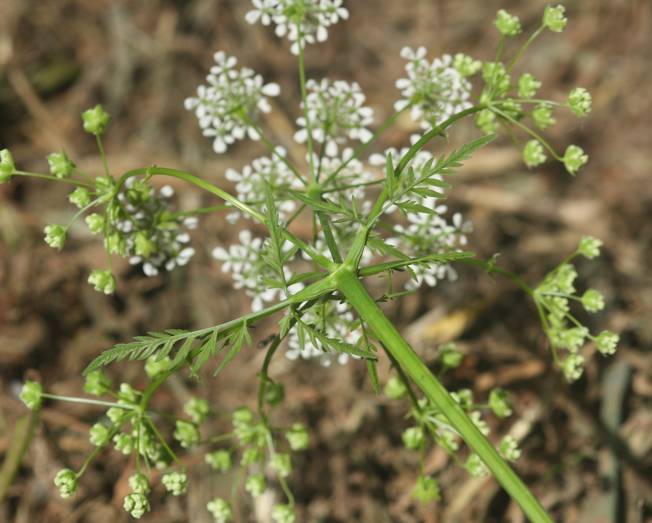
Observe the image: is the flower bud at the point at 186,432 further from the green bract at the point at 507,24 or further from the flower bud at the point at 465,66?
the green bract at the point at 507,24

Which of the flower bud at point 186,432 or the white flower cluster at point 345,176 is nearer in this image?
the flower bud at point 186,432

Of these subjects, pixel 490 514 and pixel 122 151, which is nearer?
pixel 490 514

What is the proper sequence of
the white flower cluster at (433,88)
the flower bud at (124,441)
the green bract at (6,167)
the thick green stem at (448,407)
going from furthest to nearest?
the white flower cluster at (433,88), the green bract at (6,167), the flower bud at (124,441), the thick green stem at (448,407)

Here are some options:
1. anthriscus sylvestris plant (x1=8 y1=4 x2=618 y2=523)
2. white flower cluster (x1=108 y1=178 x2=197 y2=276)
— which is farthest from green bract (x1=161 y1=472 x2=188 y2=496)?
white flower cluster (x1=108 y1=178 x2=197 y2=276)

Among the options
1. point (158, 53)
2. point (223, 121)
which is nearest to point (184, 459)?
point (223, 121)

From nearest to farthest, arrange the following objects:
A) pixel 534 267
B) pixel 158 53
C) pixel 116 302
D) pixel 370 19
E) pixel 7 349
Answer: pixel 7 349
pixel 116 302
pixel 534 267
pixel 158 53
pixel 370 19

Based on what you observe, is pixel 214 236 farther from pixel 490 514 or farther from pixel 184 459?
pixel 490 514

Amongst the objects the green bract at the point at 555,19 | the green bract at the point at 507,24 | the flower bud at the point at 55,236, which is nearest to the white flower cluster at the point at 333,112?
the green bract at the point at 507,24

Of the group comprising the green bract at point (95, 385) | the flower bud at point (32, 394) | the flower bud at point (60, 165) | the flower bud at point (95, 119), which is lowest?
the green bract at point (95, 385)
